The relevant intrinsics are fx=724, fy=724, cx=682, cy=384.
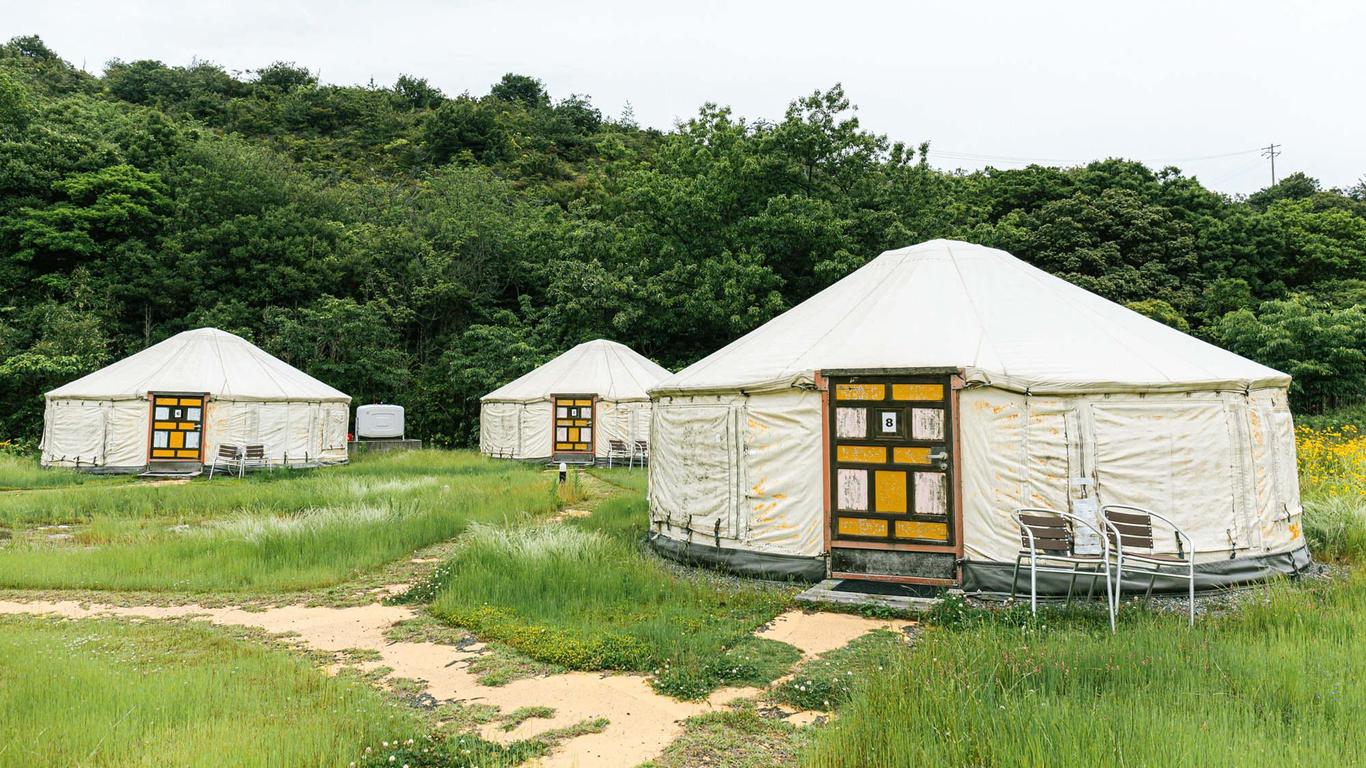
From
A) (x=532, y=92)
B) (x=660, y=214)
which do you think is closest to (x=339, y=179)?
(x=660, y=214)

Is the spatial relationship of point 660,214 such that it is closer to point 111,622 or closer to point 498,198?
point 498,198

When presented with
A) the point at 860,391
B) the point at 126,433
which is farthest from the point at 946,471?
the point at 126,433

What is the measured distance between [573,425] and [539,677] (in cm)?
1385

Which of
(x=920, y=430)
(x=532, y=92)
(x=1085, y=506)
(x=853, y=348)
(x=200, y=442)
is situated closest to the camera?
(x=1085, y=506)

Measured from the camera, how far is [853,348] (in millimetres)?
6617

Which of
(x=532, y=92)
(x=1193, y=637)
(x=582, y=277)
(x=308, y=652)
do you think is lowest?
(x=308, y=652)

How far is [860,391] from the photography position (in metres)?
6.40

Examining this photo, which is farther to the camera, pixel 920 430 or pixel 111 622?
pixel 920 430

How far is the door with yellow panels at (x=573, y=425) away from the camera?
58.2 feet

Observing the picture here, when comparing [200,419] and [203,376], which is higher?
[203,376]

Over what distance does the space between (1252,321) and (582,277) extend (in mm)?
17919

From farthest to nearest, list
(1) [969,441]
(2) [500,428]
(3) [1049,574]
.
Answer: (2) [500,428] < (1) [969,441] < (3) [1049,574]

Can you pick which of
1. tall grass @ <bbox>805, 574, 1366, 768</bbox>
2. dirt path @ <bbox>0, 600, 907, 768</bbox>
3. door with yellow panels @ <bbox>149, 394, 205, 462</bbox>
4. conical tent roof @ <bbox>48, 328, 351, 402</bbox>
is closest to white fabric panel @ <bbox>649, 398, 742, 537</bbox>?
dirt path @ <bbox>0, 600, 907, 768</bbox>

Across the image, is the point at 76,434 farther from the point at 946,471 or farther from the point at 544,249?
→ the point at 946,471
